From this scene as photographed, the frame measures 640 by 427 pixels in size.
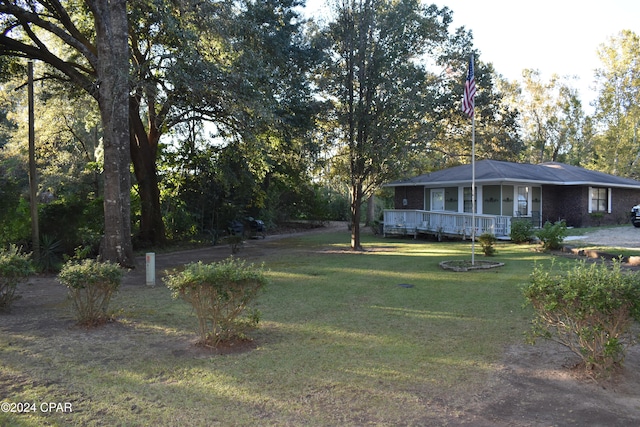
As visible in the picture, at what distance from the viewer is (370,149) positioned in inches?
612

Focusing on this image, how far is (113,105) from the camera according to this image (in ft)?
38.9

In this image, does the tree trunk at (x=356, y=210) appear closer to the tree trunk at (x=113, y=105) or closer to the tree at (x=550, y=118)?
the tree trunk at (x=113, y=105)

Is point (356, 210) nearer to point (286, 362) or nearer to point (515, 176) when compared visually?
point (515, 176)

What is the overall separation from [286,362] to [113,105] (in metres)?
9.61

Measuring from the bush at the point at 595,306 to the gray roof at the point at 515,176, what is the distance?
1648 centimetres

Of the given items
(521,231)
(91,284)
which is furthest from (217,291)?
(521,231)

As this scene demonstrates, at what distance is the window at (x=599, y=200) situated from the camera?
2335 centimetres

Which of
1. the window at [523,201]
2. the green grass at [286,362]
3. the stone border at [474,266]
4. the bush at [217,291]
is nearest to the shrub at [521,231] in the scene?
the window at [523,201]

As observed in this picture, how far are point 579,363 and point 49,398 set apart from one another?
16.5 ft

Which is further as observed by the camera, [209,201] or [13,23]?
[209,201]

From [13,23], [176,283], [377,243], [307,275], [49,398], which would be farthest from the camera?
[377,243]

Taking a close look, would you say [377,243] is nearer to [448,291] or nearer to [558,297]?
[448,291]

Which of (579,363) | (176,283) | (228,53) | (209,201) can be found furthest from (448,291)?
(209,201)

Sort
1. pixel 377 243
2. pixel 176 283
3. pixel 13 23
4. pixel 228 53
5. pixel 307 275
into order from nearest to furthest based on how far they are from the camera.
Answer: pixel 176 283 → pixel 307 275 → pixel 228 53 → pixel 13 23 → pixel 377 243
